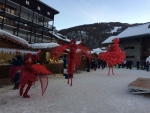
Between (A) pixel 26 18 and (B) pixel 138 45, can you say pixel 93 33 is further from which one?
(A) pixel 26 18

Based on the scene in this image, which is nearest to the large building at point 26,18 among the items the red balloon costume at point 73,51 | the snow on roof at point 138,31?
the snow on roof at point 138,31

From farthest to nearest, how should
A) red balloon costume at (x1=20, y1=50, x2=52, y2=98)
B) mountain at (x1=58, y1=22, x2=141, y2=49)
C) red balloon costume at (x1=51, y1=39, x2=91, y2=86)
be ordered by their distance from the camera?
mountain at (x1=58, y1=22, x2=141, y2=49), red balloon costume at (x1=51, y1=39, x2=91, y2=86), red balloon costume at (x1=20, y1=50, x2=52, y2=98)

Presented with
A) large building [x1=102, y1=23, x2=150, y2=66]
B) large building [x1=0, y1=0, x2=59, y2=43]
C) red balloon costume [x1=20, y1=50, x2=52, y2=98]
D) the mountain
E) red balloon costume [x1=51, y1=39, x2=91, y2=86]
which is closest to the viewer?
red balloon costume [x1=20, y1=50, x2=52, y2=98]

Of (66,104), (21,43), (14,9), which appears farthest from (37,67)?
(14,9)

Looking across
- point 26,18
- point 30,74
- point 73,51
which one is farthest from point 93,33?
point 30,74

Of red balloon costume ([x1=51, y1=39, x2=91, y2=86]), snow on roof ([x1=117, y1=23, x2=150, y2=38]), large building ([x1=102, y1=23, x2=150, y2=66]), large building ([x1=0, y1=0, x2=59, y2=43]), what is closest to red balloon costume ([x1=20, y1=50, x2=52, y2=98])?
red balloon costume ([x1=51, y1=39, x2=91, y2=86])

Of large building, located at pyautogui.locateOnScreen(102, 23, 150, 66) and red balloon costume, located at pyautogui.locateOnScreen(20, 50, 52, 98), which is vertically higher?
large building, located at pyautogui.locateOnScreen(102, 23, 150, 66)

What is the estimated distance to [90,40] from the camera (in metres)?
60.3

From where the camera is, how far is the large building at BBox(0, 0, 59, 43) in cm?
2638

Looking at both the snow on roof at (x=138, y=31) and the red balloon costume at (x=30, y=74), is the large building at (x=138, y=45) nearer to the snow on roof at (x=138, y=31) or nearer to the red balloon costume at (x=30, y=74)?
the snow on roof at (x=138, y=31)

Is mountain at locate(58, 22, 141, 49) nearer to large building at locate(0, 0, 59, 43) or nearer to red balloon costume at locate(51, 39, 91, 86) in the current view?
large building at locate(0, 0, 59, 43)

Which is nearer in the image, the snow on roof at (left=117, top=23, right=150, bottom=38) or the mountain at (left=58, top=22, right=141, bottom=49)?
the snow on roof at (left=117, top=23, right=150, bottom=38)

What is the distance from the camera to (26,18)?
31969mm

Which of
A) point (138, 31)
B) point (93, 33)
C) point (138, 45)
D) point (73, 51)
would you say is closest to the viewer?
point (73, 51)
